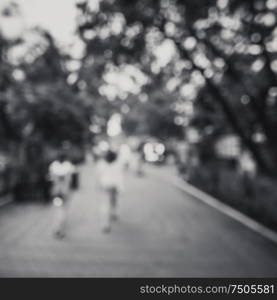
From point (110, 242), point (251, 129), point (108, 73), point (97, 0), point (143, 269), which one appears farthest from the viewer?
point (251, 129)

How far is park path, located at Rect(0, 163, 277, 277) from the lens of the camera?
16.9 feet

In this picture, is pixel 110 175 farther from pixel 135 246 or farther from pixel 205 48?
pixel 205 48

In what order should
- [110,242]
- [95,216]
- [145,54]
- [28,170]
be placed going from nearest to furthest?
[110,242], [95,216], [145,54], [28,170]

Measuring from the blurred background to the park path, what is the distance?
115 centimetres

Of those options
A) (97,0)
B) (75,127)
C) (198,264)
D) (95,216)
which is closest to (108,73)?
(75,127)

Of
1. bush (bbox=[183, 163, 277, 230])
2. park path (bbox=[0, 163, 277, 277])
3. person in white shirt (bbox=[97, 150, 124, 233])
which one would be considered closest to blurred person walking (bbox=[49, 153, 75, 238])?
park path (bbox=[0, 163, 277, 277])

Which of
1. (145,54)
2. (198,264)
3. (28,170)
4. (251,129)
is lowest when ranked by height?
(198,264)

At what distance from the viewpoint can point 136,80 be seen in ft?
37.9

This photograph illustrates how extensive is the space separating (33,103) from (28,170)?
2984 mm

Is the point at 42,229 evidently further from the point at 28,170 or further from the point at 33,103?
the point at 28,170

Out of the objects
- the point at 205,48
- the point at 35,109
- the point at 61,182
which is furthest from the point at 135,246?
the point at 205,48

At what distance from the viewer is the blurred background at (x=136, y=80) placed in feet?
26.9

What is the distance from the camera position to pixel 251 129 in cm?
1454

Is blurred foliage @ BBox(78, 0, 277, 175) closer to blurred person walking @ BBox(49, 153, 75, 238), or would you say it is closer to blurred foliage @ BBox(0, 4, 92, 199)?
blurred foliage @ BBox(0, 4, 92, 199)
